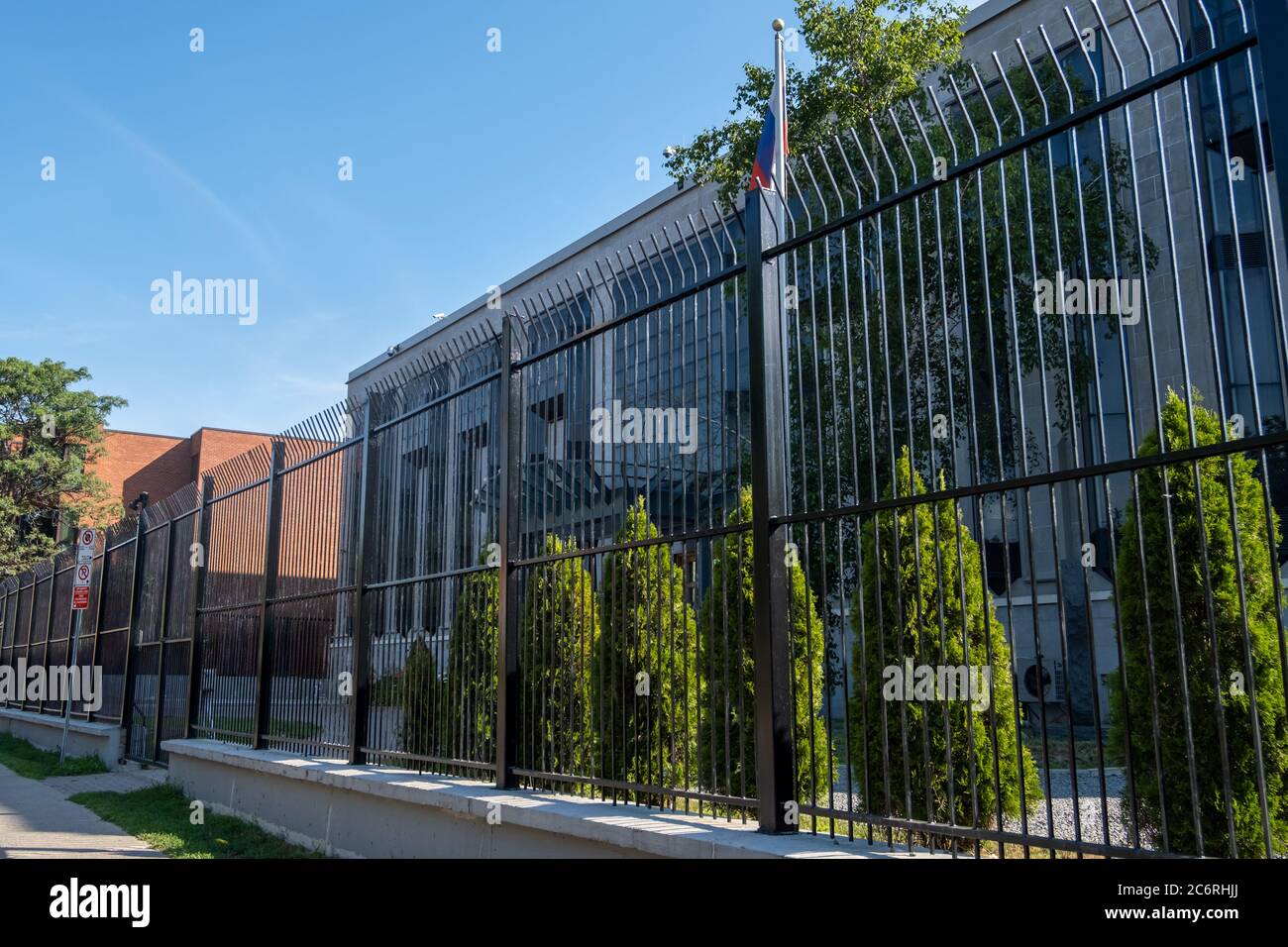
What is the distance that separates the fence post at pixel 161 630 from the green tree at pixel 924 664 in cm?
1063

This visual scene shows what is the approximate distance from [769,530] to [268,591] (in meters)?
6.90

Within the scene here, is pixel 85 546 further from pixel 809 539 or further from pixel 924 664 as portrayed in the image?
pixel 924 664

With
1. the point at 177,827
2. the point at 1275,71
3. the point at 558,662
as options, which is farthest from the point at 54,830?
the point at 1275,71

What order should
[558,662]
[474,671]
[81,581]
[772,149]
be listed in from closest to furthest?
[558,662]
[474,671]
[772,149]
[81,581]

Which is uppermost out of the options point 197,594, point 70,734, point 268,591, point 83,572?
point 83,572

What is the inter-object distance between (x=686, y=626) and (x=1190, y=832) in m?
2.47

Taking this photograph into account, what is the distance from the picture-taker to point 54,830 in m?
9.34

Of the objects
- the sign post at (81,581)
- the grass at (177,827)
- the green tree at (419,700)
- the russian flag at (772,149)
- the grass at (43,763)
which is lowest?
the grass at (177,827)

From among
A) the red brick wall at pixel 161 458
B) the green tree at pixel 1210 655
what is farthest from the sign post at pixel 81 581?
the red brick wall at pixel 161 458

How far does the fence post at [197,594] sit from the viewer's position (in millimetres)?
12016

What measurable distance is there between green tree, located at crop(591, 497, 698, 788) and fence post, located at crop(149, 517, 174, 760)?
30.4 feet

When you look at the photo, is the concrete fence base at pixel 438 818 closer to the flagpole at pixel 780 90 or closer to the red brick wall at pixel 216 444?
the flagpole at pixel 780 90

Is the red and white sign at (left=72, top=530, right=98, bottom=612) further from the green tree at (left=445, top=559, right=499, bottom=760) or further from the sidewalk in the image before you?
the green tree at (left=445, top=559, right=499, bottom=760)

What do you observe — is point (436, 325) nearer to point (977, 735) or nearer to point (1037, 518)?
point (1037, 518)
